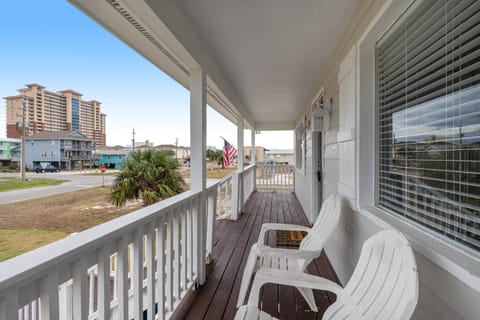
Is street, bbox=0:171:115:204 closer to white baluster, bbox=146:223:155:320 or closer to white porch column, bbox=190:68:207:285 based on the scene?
white baluster, bbox=146:223:155:320

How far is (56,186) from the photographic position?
3.75ft

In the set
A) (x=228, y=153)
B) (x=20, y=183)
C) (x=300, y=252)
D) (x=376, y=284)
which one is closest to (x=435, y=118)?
(x=376, y=284)

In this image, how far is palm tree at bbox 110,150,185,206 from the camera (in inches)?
78.0

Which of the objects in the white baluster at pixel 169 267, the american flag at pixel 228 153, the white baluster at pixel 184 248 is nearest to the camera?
the white baluster at pixel 169 267

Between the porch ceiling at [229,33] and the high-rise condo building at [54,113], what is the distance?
0.63 meters

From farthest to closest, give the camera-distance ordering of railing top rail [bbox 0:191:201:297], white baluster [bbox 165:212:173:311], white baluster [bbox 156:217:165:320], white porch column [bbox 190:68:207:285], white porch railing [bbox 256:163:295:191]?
white porch railing [bbox 256:163:295:191], white porch column [bbox 190:68:207:285], white baluster [bbox 165:212:173:311], white baluster [bbox 156:217:165:320], railing top rail [bbox 0:191:201:297]

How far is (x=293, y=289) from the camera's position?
2.38 metres

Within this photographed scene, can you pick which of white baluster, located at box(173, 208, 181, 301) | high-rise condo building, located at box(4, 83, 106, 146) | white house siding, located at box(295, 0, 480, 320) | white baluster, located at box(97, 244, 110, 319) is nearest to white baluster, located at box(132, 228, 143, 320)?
white baluster, located at box(97, 244, 110, 319)

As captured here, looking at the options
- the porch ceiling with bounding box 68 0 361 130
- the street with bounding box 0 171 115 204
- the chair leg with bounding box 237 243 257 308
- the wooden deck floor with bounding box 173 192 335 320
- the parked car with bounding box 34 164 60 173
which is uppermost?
the porch ceiling with bounding box 68 0 361 130

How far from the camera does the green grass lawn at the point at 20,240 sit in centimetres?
83

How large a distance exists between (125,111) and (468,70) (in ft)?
6.22

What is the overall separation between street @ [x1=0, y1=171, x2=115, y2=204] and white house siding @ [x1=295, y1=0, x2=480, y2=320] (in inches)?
65.9

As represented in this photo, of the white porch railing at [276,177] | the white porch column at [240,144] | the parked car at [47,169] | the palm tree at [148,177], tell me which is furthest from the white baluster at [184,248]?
the white porch railing at [276,177]

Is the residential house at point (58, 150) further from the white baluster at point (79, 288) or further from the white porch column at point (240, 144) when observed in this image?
the white porch column at point (240, 144)
